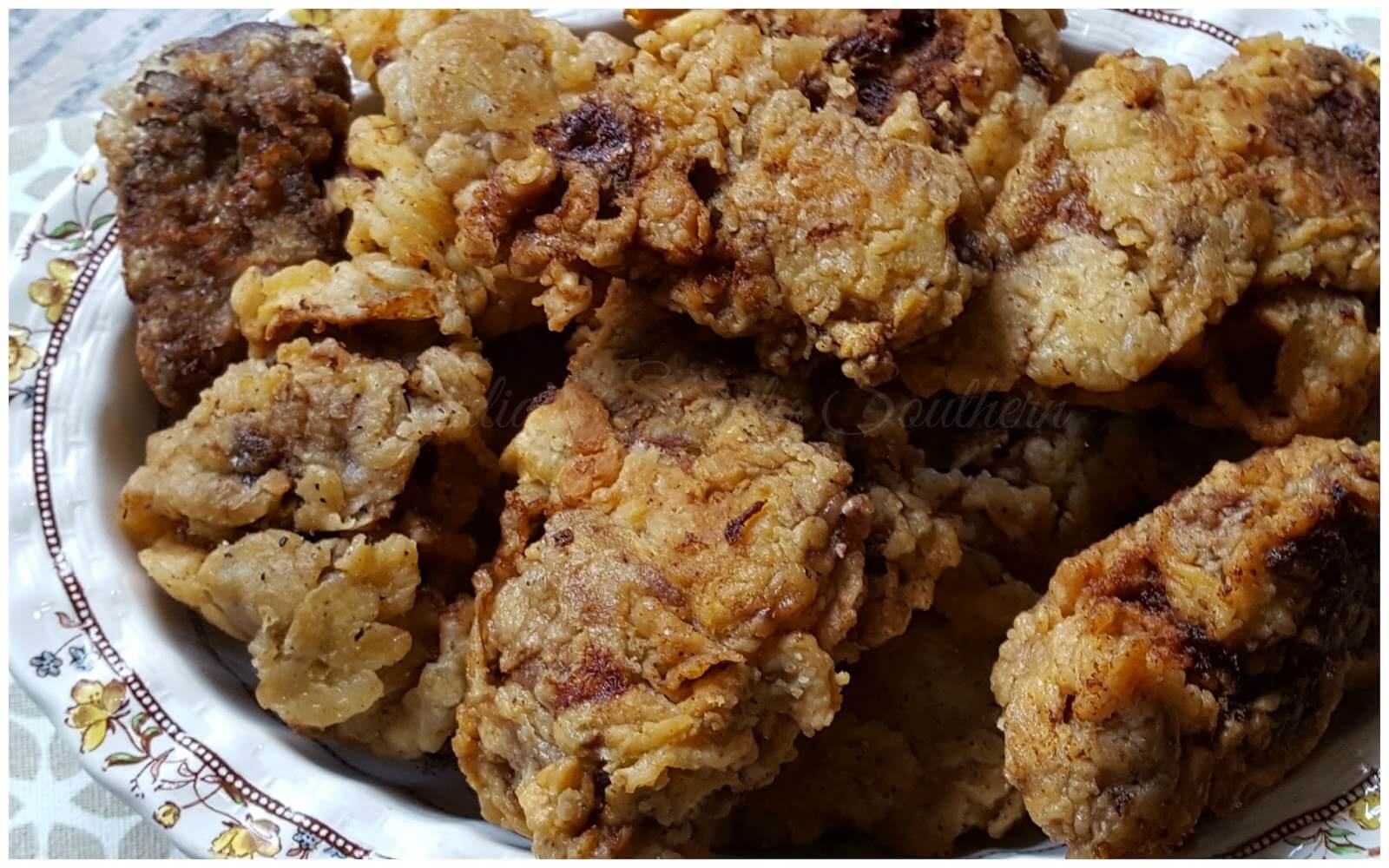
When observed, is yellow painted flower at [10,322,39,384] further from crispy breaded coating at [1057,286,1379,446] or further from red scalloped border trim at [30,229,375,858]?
crispy breaded coating at [1057,286,1379,446]

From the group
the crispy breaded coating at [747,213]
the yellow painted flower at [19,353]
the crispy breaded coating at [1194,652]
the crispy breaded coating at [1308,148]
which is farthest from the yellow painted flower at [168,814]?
the crispy breaded coating at [1308,148]

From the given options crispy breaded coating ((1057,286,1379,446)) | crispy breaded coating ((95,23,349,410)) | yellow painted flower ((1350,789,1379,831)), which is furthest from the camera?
crispy breaded coating ((95,23,349,410))

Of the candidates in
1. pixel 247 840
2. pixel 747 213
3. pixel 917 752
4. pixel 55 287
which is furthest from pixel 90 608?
pixel 917 752

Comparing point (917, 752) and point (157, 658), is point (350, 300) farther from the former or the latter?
point (917, 752)

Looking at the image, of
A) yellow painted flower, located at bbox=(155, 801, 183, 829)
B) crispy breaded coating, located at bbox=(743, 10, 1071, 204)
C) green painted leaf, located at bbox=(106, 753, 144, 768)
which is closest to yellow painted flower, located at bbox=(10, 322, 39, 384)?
green painted leaf, located at bbox=(106, 753, 144, 768)

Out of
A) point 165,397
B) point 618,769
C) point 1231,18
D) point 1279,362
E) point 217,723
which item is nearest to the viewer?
point 618,769

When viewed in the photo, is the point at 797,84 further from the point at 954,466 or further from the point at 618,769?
the point at 618,769

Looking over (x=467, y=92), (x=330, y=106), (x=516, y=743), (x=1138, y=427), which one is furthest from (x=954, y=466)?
(x=330, y=106)
